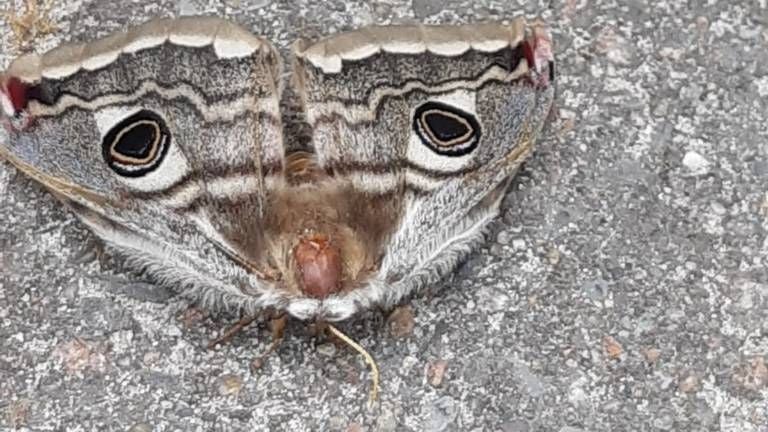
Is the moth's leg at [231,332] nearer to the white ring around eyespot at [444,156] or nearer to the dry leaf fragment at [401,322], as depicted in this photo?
the dry leaf fragment at [401,322]

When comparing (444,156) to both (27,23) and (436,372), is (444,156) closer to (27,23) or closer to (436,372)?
(436,372)

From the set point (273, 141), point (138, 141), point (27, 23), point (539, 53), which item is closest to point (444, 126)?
point (539, 53)

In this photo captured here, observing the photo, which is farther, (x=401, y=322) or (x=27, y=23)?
A: (x=27, y=23)

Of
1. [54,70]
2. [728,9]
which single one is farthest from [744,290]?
[54,70]

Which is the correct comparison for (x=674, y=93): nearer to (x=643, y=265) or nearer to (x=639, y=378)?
(x=643, y=265)

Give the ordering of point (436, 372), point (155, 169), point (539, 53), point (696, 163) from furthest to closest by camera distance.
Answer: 1. point (696, 163)
2. point (436, 372)
3. point (539, 53)
4. point (155, 169)

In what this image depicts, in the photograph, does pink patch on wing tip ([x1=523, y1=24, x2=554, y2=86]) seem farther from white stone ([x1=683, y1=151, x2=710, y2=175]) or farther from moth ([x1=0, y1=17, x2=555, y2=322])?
white stone ([x1=683, y1=151, x2=710, y2=175])

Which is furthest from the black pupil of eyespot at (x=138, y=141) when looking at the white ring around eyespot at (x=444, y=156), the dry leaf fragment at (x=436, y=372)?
the dry leaf fragment at (x=436, y=372)
